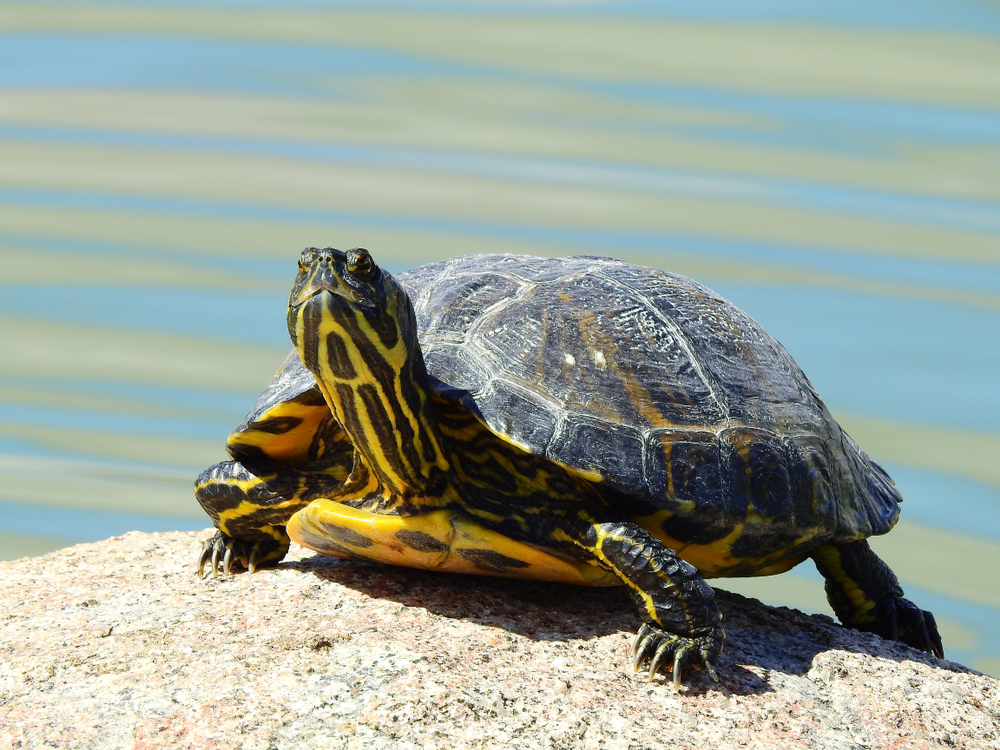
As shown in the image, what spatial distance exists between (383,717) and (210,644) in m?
0.96

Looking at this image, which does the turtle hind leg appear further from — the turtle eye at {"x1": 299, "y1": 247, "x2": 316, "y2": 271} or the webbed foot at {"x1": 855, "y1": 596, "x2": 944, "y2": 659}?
the turtle eye at {"x1": 299, "y1": 247, "x2": 316, "y2": 271}

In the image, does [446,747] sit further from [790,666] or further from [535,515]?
[790,666]

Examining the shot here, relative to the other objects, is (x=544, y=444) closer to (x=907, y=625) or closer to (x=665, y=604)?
(x=665, y=604)

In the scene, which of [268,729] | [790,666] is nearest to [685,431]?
[790,666]

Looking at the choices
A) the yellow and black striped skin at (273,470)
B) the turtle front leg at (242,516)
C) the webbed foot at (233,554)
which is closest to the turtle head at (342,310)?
the yellow and black striped skin at (273,470)

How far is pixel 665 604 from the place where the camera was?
4188 millimetres

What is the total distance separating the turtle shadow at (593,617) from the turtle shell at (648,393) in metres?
0.46

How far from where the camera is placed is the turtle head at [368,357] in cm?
411

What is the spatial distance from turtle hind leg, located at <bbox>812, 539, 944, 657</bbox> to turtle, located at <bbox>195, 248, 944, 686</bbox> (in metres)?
0.16

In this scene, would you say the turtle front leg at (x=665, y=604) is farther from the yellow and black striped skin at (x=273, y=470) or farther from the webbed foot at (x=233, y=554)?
the webbed foot at (x=233, y=554)

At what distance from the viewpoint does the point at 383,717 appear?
11.9ft

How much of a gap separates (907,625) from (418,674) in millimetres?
Answer: 3009

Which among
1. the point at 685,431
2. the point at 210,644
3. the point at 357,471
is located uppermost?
the point at 685,431

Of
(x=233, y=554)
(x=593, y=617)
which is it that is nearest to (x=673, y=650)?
(x=593, y=617)
